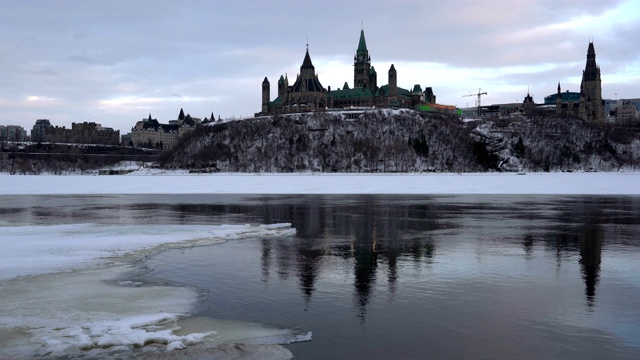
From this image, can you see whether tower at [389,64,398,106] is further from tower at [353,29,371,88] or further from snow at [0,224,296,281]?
snow at [0,224,296,281]

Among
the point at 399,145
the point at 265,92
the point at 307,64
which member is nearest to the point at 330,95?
the point at 307,64

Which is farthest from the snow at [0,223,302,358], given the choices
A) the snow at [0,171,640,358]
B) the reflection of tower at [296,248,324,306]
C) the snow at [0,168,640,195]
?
the snow at [0,168,640,195]

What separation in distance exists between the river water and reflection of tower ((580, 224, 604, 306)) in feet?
0.21

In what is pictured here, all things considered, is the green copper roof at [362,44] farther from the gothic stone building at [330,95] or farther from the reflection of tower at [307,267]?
the reflection of tower at [307,267]

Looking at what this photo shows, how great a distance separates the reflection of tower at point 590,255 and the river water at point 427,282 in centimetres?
6

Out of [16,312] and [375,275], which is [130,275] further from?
[375,275]

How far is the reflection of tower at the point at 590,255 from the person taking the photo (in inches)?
561

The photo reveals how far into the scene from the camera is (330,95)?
17962cm

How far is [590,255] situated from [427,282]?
7.47m

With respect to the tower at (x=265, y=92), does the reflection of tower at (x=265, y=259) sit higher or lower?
lower

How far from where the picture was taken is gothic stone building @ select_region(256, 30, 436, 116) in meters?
173

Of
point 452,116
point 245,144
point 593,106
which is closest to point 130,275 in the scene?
point 245,144

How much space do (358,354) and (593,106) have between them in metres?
216

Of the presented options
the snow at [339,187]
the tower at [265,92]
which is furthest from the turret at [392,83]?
the snow at [339,187]
